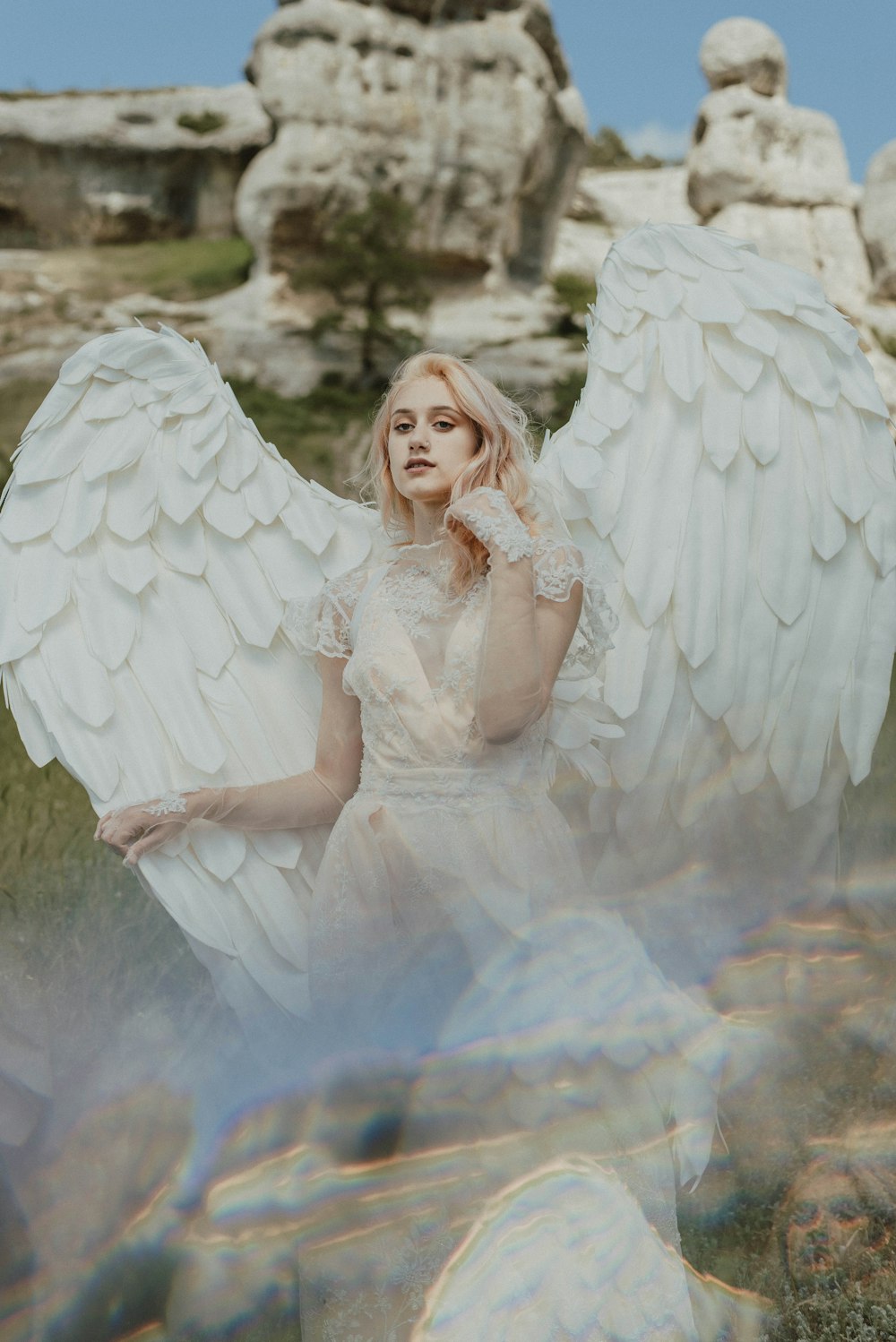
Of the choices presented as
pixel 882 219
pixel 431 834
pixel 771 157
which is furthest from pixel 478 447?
pixel 771 157

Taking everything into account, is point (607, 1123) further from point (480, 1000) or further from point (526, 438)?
point (526, 438)

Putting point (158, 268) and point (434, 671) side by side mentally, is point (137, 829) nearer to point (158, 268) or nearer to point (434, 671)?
point (434, 671)

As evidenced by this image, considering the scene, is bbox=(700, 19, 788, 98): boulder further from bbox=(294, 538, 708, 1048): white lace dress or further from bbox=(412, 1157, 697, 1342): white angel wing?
bbox=(412, 1157, 697, 1342): white angel wing

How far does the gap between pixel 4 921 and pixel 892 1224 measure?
2038mm

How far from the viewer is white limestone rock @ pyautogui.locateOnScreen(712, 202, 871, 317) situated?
10281 millimetres

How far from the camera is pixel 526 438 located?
1.60m

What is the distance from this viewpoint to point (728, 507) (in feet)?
5.21

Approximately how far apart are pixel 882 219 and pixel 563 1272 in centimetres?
1083

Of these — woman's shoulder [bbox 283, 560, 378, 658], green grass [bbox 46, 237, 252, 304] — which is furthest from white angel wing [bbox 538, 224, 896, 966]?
green grass [bbox 46, 237, 252, 304]

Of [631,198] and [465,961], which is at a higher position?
[465,961]

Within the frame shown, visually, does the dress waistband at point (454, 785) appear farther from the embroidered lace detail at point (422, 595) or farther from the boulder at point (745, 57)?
the boulder at point (745, 57)

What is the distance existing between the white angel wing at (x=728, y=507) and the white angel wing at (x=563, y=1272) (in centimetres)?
59

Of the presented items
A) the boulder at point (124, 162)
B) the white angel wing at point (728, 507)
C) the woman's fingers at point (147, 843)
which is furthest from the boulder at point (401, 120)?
the woman's fingers at point (147, 843)

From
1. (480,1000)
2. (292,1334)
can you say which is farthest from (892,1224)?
(292,1334)
